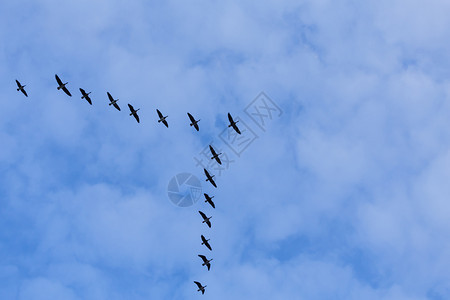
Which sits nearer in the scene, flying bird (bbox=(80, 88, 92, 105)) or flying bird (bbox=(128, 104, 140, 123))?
flying bird (bbox=(80, 88, 92, 105))

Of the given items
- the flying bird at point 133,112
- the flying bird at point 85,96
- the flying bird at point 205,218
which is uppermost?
the flying bird at point 85,96

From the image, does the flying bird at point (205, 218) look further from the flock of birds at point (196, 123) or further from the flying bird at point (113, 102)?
the flying bird at point (113, 102)

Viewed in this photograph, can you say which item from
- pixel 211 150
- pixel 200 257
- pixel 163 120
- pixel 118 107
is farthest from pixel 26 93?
pixel 200 257

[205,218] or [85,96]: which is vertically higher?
[85,96]

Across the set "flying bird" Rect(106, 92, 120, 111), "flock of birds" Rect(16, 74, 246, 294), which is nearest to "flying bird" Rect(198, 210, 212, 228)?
"flock of birds" Rect(16, 74, 246, 294)

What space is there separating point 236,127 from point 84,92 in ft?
122

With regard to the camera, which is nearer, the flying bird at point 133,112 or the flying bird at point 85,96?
the flying bird at point 85,96

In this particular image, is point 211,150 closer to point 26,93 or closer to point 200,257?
point 200,257

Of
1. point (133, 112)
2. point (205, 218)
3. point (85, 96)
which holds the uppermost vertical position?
point (85, 96)

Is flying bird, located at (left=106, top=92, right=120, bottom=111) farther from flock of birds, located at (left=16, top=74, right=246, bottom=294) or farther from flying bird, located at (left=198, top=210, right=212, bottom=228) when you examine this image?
flying bird, located at (left=198, top=210, right=212, bottom=228)

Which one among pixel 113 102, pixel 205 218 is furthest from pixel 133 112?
pixel 205 218

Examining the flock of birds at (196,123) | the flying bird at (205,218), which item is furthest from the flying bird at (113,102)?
the flying bird at (205,218)

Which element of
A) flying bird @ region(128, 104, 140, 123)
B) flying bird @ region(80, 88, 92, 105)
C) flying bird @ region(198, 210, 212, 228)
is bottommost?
flying bird @ region(198, 210, 212, 228)

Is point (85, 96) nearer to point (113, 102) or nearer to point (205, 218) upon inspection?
point (113, 102)
